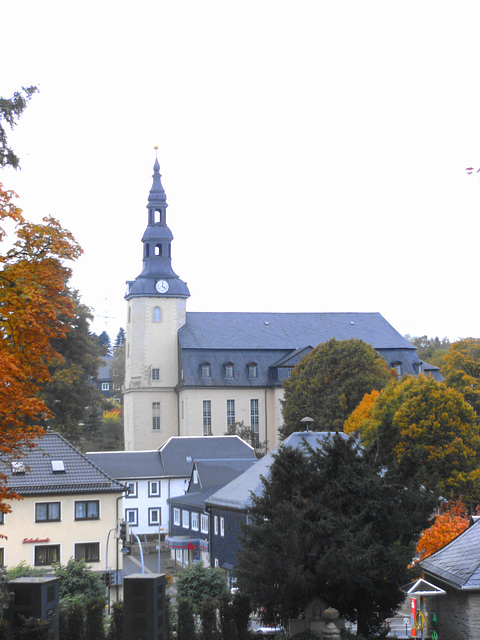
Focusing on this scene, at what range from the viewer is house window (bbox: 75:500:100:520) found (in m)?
33.7

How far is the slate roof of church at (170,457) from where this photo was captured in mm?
61344

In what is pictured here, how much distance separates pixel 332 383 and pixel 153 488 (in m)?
15.1

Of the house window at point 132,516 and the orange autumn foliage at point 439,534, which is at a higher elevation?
the house window at point 132,516

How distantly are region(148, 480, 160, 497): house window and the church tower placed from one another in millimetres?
20523

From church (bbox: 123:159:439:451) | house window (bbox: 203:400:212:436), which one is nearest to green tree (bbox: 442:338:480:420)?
church (bbox: 123:159:439:451)

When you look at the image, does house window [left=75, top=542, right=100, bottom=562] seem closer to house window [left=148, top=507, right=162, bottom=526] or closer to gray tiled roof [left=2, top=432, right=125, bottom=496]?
gray tiled roof [left=2, top=432, right=125, bottom=496]

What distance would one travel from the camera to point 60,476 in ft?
112

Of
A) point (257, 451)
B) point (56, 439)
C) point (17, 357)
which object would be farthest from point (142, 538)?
point (17, 357)

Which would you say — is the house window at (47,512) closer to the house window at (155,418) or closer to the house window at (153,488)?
the house window at (153,488)

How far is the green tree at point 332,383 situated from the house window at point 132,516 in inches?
507

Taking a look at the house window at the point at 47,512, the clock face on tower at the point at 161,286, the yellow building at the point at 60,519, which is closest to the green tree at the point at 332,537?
the yellow building at the point at 60,519

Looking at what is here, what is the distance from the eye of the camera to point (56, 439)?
117ft

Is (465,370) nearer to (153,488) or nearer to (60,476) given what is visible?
(153,488)

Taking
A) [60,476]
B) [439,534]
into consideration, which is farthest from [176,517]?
[439,534]
